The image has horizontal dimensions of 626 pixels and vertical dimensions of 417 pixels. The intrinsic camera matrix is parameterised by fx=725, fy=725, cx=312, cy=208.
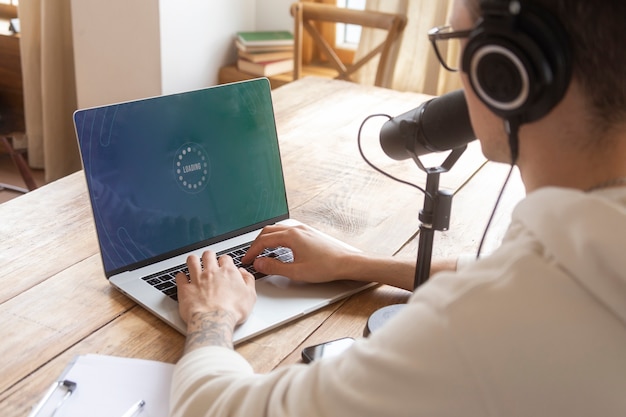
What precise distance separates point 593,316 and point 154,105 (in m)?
0.78

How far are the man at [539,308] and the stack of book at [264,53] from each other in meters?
2.42

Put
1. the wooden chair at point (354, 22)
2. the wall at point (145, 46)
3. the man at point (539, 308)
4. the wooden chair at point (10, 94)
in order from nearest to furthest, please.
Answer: the man at point (539, 308), the wooden chair at point (354, 22), the wall at point (145, 46), the wooden chair at point (10, 94)

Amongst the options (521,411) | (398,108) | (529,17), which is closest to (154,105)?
(529,17)

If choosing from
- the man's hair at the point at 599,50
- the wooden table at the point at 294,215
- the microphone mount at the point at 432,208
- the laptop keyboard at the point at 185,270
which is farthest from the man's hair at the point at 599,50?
the laptop keyboard at the point at 185,270

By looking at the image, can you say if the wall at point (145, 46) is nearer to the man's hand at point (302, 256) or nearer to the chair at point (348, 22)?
the chair at point (348, 22)

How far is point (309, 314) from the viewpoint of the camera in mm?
1100

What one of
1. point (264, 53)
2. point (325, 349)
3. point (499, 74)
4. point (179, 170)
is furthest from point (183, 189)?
point (264, 53)

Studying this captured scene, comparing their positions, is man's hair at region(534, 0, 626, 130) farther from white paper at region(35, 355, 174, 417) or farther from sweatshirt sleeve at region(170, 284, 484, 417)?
white paper at region(35, 355, 174, 417)

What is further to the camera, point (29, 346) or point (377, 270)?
point (377, 270)

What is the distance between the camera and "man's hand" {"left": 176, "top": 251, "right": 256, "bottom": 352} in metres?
0.94

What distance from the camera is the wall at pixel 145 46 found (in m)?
2.85

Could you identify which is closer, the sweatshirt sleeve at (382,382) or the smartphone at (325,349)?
the sweatshirt sleeve at (382,382)

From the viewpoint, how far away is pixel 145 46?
9.44 ft

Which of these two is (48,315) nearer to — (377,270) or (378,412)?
(377,270)
